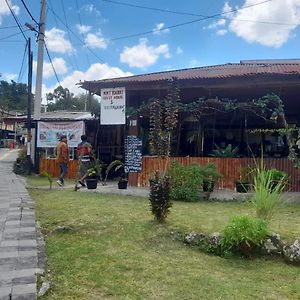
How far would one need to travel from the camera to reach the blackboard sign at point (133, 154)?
1103cm

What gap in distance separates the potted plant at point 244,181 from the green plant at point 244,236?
4.64 meters

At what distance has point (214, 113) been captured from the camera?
12109 millimetres

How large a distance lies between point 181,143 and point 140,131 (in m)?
1.39

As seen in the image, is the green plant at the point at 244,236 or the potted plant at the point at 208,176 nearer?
the green plant at the point at 244,236

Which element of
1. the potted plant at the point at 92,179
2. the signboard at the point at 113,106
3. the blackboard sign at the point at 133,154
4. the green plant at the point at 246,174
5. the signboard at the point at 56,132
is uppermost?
the signboard at the point at 113,106

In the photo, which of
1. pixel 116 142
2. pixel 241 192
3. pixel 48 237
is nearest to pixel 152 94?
pixel 116 142

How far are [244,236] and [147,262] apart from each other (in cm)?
125

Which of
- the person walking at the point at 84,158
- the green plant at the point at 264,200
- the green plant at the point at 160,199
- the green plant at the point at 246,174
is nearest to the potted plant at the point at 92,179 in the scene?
the person walking at the point at 84,158

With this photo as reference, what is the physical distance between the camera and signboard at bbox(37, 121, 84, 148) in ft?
47.1

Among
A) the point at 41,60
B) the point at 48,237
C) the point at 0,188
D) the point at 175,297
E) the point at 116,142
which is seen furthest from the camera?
the point at 41,60

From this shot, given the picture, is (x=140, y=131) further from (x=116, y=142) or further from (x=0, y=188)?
(x=0, y=188)

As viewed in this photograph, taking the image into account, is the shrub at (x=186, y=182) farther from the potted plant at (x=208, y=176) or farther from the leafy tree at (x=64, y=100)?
the leafy tree at (x=64, y=100)

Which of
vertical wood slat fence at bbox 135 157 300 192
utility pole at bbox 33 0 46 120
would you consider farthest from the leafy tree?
vertical wood slat fence at bbox 135 157 300 192

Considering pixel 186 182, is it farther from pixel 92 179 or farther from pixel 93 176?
pixel 93 176
